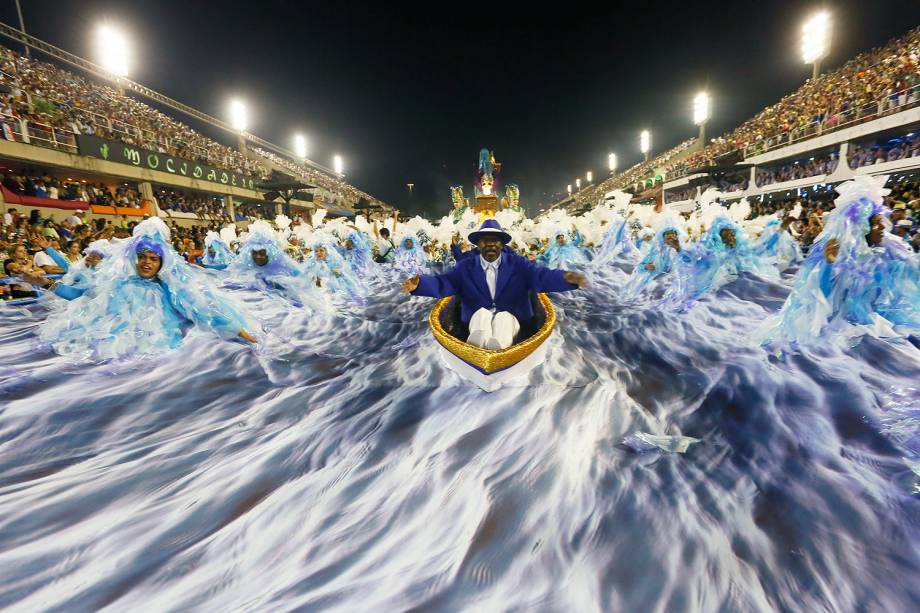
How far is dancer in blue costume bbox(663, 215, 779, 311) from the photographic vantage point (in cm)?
842

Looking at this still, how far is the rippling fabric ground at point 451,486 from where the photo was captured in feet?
7.67

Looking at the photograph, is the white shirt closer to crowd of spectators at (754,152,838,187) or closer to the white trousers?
the white trousers

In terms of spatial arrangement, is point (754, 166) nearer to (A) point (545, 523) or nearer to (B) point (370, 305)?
(B) point (370, 305)

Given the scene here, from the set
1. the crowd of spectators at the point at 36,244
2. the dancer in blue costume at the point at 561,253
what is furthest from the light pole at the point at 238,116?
the dancer in blue costume at the point at 561,253

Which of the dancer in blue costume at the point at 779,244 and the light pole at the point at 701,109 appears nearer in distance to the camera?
the dancer in blue costume at the point at 779,244

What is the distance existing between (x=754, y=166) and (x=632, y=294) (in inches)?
1107

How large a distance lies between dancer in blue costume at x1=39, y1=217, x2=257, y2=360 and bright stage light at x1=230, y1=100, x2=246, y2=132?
42.9 metres

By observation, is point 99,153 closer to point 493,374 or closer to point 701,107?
point 493,374

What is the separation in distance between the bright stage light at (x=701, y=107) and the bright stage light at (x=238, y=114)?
48.5m

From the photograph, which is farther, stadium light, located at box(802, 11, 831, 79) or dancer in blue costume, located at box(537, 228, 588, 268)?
stadium light, located at box(802, 11, 831, 79)

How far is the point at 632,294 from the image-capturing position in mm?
10578

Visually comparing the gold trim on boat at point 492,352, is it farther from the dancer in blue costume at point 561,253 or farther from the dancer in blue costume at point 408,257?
the dancer in blue costume at point 408,257

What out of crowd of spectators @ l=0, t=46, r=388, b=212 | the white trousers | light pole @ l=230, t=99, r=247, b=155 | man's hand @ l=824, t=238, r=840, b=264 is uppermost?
light pole @ l=230, t=99, r=247, b=155

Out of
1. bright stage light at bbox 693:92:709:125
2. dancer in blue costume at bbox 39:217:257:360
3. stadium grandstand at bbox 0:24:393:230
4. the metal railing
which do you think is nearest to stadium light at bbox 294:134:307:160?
stadium grandstand at bbox 0:24:393:230
